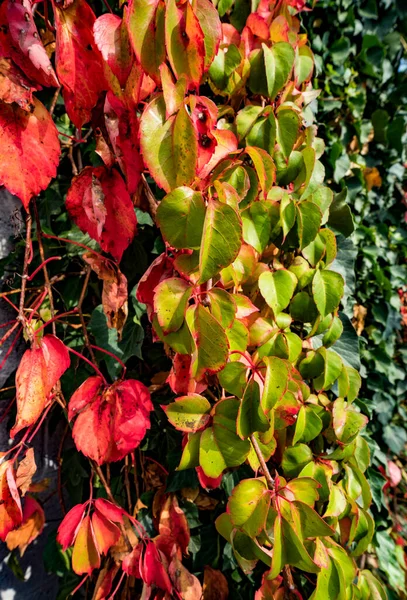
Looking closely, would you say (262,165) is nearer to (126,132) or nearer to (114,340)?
(126,132)

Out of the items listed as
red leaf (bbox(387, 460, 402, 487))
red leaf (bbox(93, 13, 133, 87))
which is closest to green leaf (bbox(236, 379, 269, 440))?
red leaf (bbox(93, 13, 133, 87))

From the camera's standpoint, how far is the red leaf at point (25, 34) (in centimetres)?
52

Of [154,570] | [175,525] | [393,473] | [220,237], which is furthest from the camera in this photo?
[393,473]

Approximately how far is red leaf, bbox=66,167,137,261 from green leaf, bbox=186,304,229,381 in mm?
186

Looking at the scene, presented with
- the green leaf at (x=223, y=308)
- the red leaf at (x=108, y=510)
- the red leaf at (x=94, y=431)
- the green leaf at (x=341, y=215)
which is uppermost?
the green leaf at (x=341, y=215)

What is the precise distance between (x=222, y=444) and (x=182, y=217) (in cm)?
33

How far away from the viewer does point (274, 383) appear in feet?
1.89

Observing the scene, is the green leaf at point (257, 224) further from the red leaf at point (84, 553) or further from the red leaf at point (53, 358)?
the red leaf at point (84, 553)

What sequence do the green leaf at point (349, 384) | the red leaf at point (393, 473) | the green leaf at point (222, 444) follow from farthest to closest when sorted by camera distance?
the red leaf at point (393, 473) → the green leaf at point (349, 384) → the green leaf at point (222, 444)

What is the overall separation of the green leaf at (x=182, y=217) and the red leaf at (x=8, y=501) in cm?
41

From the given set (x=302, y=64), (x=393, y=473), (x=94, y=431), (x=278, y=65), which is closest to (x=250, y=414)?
(x=94, y=431)

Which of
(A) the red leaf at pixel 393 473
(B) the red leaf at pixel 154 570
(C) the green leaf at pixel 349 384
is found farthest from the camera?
(A) the red leaf at pixel 393 473

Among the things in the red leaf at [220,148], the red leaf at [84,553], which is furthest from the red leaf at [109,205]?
the red leaf at [84,553]

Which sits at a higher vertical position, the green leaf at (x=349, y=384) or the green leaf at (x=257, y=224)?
the green leaf at (x=257, y=224)
